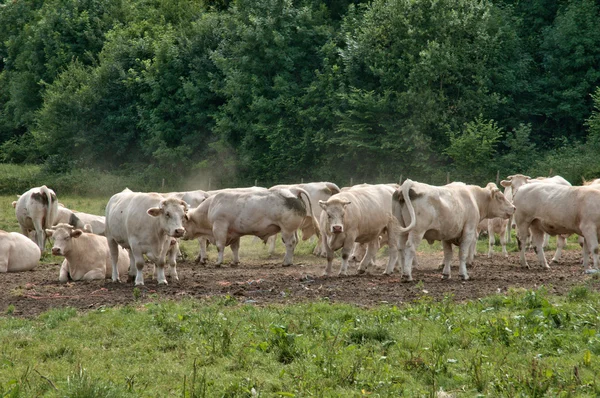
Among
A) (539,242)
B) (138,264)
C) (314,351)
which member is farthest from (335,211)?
(314,351)

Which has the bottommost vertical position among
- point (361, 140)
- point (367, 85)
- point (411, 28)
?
point (361, 140)

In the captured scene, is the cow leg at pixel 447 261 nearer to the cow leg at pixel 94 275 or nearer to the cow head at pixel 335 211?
the cow head at pixel 335 211

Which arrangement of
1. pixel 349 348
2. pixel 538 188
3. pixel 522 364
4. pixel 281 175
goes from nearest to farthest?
1. pixel 522 364
2. pixel 349 348
3. pixel 538 188
4. pixel 281 175

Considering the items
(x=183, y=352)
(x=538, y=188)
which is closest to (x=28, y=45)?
(x=538, y=188)

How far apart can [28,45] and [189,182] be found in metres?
26.6

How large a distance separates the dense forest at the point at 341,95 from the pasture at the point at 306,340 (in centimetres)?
2633

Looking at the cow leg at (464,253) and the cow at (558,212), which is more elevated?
the cow at (558,212)

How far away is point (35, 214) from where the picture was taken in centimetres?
2505

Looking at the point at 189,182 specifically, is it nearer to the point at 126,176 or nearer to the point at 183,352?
the point at 126,176

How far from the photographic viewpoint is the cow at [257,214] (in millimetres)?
21484

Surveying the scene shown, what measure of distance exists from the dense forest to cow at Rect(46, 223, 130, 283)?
2508cm

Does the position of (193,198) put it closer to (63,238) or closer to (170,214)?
(63,238)

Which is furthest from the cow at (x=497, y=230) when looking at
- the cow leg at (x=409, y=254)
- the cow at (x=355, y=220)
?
the cow leg at (x=409, y=254)

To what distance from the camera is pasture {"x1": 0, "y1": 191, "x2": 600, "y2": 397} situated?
8.54 metres
